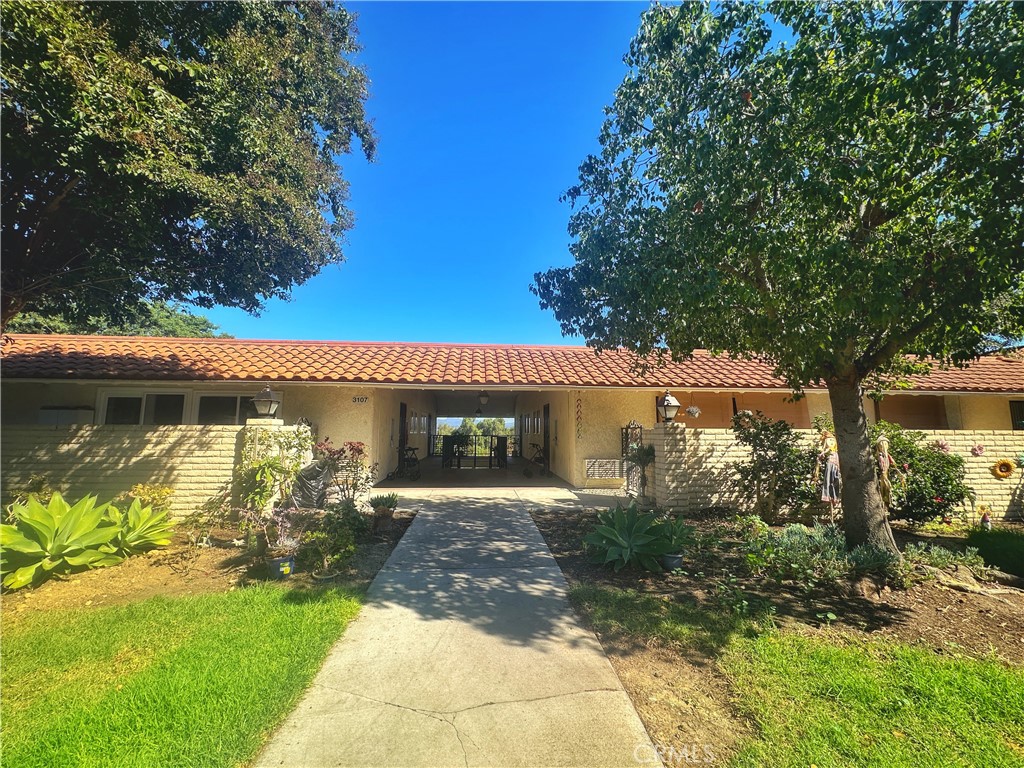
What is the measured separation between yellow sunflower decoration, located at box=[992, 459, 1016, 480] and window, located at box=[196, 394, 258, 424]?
1709cm

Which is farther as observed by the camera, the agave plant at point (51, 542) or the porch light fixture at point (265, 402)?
A: the porch light fixture at point (265, 402)

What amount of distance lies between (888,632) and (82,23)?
1069 centimetres

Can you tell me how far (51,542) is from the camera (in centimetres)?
493

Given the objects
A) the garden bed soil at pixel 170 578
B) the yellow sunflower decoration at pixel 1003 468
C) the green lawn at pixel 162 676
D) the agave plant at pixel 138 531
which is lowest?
the garden bed soil at pixel 170 578

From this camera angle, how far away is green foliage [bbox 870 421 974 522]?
778 cm

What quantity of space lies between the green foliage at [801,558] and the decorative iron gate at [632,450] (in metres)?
4.40

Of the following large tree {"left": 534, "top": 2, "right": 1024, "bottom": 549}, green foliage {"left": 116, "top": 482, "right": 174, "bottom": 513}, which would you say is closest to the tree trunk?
large tree {"left": 534, "top": 2, "right": 1024, "bottom": 549}

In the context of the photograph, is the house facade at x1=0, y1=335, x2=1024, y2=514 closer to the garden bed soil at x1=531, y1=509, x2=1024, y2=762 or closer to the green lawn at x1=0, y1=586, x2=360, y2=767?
the garden bed soil at x1=531, y1=509, x2=1024, y2=762

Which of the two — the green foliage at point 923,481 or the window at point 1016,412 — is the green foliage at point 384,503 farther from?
the window at point 1016,412

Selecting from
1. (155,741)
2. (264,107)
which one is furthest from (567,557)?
(264,107)

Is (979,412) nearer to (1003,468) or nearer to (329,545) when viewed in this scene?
(1003,468)

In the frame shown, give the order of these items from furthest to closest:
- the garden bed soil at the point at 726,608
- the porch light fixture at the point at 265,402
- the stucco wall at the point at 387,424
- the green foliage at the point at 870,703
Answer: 1. the stucco wall at the point at 387,424
2. the porch light fixture at the point at 265,402
3. the garden bed soil at the point at 726,608
4. the green foliage at the point at 870,703

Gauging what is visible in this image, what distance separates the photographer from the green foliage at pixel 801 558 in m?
4.64

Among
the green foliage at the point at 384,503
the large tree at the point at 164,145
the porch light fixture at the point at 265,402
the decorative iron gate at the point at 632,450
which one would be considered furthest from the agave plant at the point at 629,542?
the large tree at the point at 164,145
